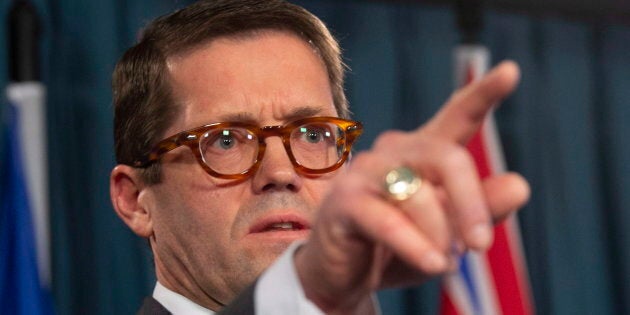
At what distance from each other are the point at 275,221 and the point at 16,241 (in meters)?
1.54

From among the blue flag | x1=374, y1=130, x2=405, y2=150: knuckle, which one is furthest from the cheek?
the blue flag

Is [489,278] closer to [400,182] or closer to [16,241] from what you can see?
[16,241]

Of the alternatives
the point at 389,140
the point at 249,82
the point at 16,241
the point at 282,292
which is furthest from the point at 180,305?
the point at 16,241

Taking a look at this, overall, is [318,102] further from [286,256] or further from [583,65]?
[583,65]

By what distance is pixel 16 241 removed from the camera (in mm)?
2783

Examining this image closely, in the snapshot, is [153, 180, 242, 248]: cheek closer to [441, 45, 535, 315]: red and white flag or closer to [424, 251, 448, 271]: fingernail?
[424, 251, 448, 271]: fingernail

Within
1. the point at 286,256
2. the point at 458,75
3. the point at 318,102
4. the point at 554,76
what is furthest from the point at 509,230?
the point at 286,256

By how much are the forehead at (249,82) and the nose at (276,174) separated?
0.23ft

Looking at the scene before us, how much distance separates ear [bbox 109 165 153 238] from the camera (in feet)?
5.70

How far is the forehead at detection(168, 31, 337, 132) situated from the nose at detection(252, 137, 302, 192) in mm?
69

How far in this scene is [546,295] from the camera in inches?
164

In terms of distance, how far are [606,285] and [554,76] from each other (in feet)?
3.33

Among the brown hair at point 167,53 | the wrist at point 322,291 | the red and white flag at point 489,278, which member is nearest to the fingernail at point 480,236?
the wrist at point 322,291

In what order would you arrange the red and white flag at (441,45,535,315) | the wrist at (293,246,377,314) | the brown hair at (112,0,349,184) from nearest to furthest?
1. the wrist at (293,246,377,314)
2. the brown hair at (112,0,349,184)
3. the red and white flag at (441,45,535,315)
